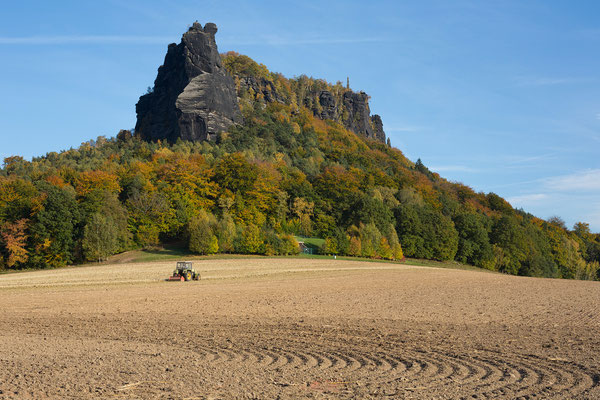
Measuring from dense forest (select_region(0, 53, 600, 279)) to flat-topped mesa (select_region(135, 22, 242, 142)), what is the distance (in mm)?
5786

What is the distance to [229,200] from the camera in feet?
275

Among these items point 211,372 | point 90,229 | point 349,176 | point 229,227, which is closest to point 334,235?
A: point 229,227

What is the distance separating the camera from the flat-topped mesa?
130625 millimetres

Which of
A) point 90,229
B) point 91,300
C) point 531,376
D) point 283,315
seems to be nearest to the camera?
point 531,376

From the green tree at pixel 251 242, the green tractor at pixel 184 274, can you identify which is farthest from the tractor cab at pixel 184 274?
the green tree at pixel 251 242

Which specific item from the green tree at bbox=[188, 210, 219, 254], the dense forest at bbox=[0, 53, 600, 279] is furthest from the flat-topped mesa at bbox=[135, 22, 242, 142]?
the green tree at bbox=[188, 210, 219, 254]

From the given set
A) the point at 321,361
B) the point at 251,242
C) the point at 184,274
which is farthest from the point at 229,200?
the point at 321,361

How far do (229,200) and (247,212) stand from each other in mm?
3637

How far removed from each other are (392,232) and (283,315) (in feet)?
215

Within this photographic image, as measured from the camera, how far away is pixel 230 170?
293ft

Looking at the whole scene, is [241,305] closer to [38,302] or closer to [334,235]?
[38,302]

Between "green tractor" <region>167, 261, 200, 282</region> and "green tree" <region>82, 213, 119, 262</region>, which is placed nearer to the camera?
"green tractor" <region>167, 261, 200, 282</region>

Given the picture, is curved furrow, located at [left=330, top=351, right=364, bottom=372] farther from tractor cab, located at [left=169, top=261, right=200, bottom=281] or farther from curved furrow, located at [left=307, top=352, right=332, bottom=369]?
tractor cab, located at [left=169, top=261, right=200, bottom=281]

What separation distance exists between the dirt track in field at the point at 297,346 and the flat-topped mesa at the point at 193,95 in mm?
102854
